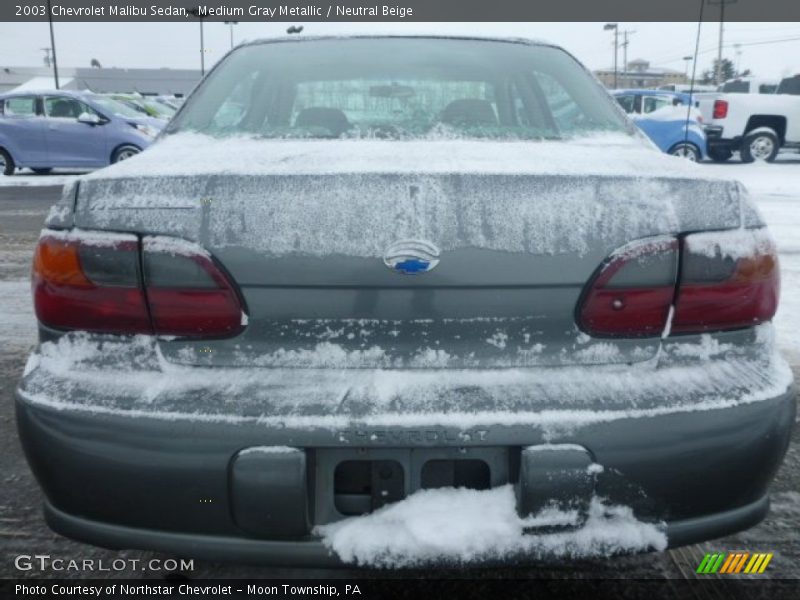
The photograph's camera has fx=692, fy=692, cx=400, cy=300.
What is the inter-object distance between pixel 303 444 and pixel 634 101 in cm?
1536

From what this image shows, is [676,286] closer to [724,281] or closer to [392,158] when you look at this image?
[724,281]

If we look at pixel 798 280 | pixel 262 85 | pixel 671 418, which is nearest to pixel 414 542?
pixel 671 418

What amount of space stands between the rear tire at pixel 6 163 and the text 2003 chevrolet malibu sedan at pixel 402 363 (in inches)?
528

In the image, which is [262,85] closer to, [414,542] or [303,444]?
[303,444]

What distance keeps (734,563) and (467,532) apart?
3.38ft

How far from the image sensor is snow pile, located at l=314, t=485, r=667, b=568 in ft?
4.37

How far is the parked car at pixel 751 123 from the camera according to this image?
14.2 m

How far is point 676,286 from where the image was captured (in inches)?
56.9

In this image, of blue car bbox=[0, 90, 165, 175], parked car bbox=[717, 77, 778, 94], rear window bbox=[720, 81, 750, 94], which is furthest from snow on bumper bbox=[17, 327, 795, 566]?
rear window bbox=[720, 81, 750, 94]

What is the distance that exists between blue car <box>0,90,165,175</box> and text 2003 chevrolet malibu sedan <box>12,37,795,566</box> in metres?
11.9

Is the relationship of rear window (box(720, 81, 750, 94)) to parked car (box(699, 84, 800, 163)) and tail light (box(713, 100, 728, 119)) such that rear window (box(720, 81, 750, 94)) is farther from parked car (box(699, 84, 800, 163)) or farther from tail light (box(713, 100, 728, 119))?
tail light (box(713, 100, 728, 119))

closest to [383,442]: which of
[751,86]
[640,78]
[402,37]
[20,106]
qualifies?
[402,37]

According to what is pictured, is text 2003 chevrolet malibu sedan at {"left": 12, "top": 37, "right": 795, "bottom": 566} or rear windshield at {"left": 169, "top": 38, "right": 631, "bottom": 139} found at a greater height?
rear windshield at {"left": 169, "top": 38, "right": 631, "bottom": 139}

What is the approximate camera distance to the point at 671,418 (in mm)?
1354
